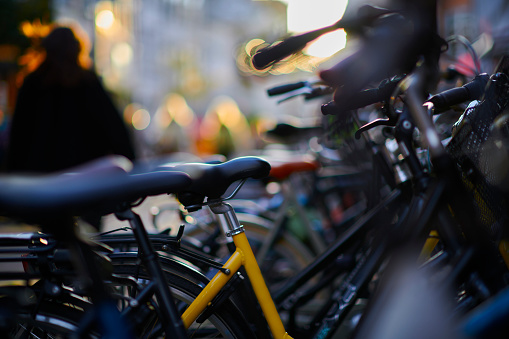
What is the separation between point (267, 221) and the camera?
350 centimetres

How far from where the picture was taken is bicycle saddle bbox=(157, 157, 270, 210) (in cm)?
159

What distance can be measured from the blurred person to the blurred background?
504 mm

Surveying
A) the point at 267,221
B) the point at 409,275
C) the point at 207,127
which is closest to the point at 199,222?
the point at 267,221

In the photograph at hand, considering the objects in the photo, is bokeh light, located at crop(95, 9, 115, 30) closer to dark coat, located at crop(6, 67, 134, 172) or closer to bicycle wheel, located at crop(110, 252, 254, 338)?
dark coat, located at crop(6, 67, 134, 172)

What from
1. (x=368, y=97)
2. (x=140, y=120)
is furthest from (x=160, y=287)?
(x=140, y=120)

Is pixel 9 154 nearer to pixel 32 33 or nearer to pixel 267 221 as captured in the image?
pixel 32 33

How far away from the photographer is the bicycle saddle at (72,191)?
1019 mm

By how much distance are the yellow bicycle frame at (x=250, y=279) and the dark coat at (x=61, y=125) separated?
198cm

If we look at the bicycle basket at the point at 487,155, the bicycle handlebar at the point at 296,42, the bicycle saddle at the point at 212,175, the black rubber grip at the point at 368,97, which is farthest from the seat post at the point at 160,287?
the bicycle basket at the point at 487,155

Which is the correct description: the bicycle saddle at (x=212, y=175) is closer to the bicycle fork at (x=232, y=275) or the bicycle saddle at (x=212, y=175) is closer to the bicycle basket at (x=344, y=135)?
the bicycle fork at (x=232, y=275)

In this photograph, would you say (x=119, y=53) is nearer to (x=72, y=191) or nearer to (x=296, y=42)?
(x=296, y=42)

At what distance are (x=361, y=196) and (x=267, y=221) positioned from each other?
120 centimetres

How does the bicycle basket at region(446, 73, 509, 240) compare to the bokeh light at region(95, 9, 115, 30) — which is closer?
the bicycle basket at region(446, 73, 509, 240)

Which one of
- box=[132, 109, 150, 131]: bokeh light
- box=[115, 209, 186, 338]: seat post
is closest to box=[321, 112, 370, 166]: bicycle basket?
box=[115, 209, 186, 338]: seat post
